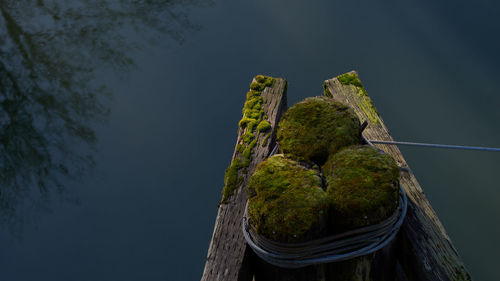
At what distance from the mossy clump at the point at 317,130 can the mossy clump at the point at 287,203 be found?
13cm

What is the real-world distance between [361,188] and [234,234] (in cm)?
55

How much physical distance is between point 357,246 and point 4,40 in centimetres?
487

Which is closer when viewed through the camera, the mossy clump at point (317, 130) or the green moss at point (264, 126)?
the mossy clump at point (317, 130)

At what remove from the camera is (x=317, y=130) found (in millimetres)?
1471

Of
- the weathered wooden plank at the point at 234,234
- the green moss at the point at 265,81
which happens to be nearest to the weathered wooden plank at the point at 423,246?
the weathered wooden plank at the point at 234,234

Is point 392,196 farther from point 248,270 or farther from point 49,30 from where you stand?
point 49,30

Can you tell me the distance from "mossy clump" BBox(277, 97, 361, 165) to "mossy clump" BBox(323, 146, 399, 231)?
0.34ft

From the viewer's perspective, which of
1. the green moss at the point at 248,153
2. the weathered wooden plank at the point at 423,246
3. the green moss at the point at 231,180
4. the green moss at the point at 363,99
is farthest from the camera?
the green moss at the point at 363,99

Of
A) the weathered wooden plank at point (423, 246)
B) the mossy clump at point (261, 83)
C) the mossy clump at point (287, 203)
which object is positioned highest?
the mossy clump at point (261, 83)

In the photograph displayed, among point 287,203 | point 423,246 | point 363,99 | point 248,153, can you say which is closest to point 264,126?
point 248,153

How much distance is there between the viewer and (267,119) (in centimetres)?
202

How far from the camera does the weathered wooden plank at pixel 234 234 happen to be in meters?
1.36

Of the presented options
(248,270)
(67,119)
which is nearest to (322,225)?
(248,270)

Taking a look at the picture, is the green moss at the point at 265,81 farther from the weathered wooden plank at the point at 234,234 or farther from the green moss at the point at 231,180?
the green moss at the point at 231,180
